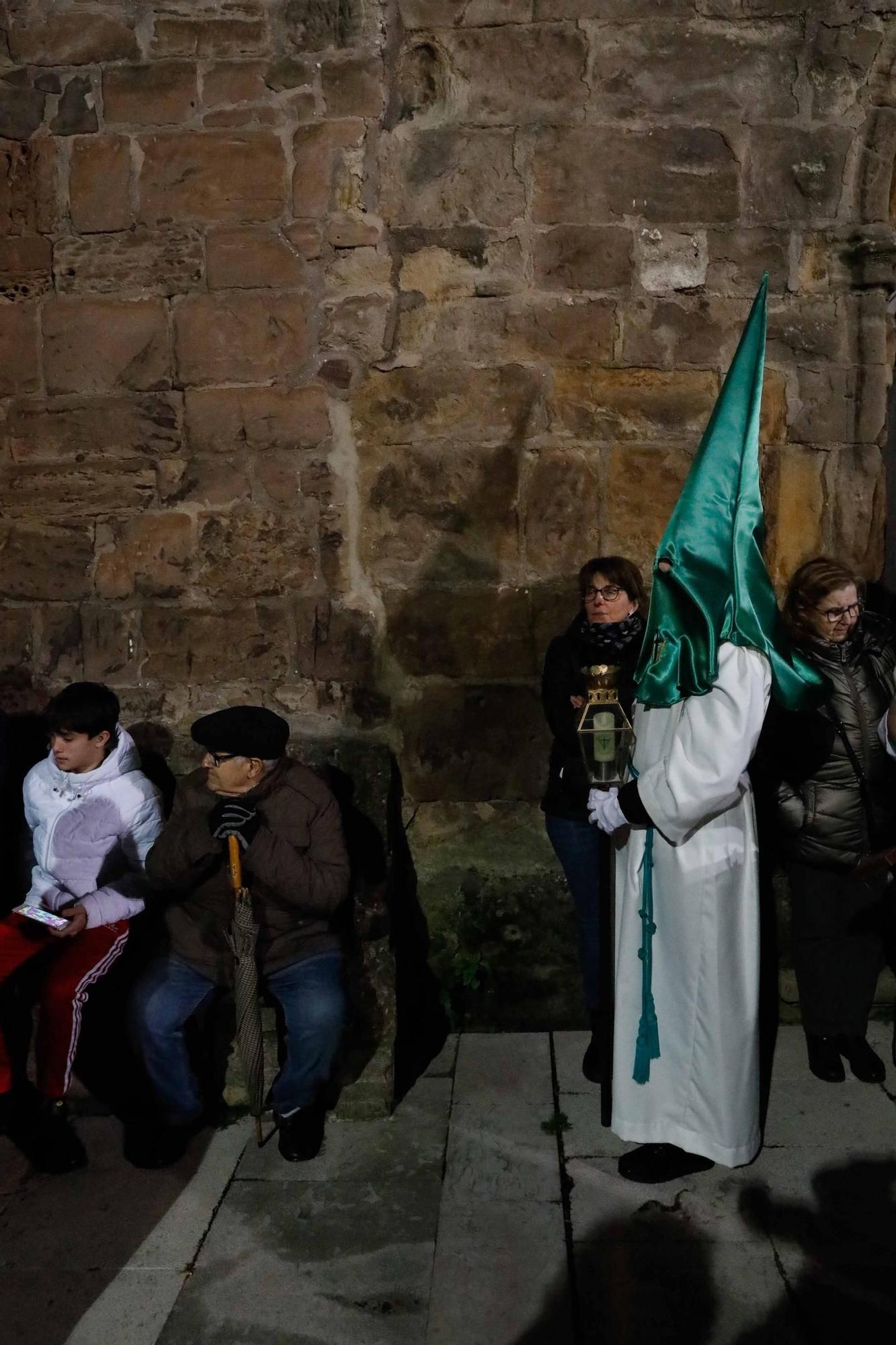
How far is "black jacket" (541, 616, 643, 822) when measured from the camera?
3756mm

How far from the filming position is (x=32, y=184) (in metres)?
4.24

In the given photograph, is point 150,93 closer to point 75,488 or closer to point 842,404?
point 75,488

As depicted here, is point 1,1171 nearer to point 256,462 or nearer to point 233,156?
point 256,462

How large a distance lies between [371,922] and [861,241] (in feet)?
9.64

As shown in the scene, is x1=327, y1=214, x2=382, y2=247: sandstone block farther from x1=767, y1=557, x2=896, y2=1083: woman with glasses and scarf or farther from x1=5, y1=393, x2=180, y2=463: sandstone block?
x1=767, y1=557, x2=896, y2=1083: woman with glasses and scarf

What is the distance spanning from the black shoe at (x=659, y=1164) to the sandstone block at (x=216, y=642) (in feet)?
6.91

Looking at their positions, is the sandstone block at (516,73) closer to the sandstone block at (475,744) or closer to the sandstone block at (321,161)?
the sandstone block at (321,161)

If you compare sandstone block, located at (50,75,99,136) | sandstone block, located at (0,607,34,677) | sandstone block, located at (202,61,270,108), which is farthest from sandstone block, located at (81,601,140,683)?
sandstone block, located at (202,61,270,108)

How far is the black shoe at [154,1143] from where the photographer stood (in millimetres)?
3348

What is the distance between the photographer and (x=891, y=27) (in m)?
4.05

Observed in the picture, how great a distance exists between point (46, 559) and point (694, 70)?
297 centimetres

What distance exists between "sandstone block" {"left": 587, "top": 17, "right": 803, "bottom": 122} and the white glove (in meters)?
2.46

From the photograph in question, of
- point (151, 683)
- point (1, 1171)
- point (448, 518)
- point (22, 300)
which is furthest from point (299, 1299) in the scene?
point (22, 300)

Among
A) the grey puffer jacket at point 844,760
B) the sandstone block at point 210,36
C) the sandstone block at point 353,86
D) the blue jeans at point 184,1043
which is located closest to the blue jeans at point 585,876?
the grey puffer jacket at point 844,760
